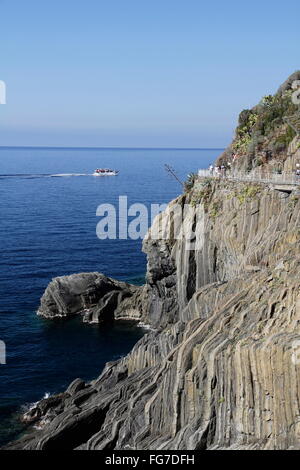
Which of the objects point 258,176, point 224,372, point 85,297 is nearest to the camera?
point 224,372

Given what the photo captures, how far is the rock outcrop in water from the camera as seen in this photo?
3519 cm

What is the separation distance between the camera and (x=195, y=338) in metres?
42.2

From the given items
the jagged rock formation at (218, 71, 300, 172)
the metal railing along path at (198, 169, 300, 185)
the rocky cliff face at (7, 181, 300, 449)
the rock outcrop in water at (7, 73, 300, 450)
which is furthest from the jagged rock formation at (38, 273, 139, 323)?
the jagged rock formation at (218, 71, 300, 172)

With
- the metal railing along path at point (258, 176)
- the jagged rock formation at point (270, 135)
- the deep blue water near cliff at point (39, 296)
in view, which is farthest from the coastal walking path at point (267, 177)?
the deep blue water near cliff at point (39, 296)

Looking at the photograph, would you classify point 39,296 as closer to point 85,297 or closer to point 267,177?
point 85,297

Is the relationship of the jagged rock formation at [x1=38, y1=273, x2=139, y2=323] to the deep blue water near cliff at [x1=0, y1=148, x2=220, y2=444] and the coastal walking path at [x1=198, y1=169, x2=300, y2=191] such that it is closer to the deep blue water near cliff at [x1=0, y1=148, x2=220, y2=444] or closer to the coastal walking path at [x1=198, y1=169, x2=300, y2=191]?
the deep blue water near cliff at [x1=0, y1=148, x2=220, y2=444]

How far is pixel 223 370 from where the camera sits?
1489 inches

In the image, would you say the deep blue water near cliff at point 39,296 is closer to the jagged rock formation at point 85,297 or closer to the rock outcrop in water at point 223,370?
the jagged rock formation at point 85,297

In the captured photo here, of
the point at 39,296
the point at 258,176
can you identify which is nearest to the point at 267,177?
the point at 258,176

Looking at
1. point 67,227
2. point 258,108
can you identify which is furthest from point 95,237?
point 258,108

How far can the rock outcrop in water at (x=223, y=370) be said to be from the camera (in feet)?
115
